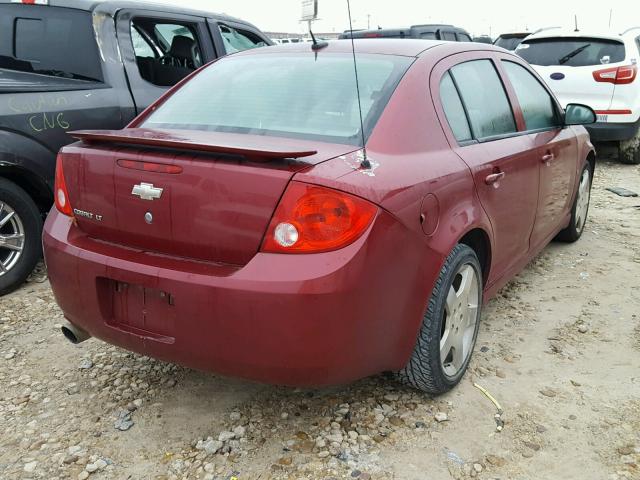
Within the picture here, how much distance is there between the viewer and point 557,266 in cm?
441

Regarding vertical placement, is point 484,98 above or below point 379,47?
below

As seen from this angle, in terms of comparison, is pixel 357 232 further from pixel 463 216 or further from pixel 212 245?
pixel 463 216

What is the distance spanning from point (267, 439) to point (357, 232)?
97 centimetres

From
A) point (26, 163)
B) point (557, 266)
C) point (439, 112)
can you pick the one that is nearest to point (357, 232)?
point (439, 112)

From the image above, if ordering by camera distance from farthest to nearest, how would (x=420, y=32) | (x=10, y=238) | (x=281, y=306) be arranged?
(x=420, y=32)
(x=10, y=238)
(x=281, y=306)

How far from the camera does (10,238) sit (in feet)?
12.3

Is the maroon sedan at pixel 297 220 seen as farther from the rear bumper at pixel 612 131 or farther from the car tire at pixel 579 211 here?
the rear bumper at pixel 612 131

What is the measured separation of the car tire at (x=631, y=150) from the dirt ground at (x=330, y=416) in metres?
5.40

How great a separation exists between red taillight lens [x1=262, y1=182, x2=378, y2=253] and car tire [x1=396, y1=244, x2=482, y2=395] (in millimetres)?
614

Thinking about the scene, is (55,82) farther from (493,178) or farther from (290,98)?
(493,178)

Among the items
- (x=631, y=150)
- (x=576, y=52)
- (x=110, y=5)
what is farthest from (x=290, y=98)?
(x=631, y=150)

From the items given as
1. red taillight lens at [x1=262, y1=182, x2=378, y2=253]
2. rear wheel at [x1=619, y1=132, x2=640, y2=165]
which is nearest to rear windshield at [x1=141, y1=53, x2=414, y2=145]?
red taillight lens at [x1=262, y1=182, x2=378, y2=253]

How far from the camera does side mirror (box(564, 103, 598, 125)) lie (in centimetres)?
396

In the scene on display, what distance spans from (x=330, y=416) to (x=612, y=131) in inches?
263
